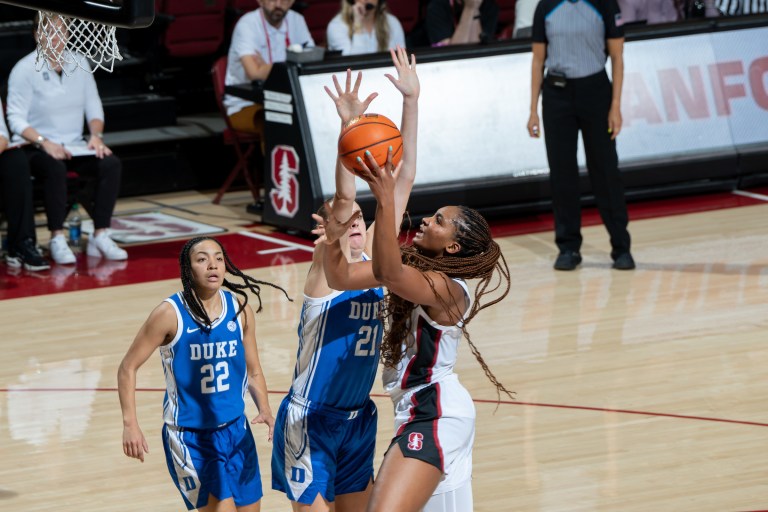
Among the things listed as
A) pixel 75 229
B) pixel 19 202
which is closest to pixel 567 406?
pixel 19 202

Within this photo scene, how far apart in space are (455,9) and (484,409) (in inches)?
244

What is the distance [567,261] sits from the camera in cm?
904

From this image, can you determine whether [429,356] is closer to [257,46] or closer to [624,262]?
[624,262]

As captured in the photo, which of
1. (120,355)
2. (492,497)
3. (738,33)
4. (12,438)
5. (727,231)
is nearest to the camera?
(492,497)

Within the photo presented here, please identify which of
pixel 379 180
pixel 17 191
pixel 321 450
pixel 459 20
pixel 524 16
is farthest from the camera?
pixel 459 20

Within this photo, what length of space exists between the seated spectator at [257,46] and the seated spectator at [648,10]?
3206mm

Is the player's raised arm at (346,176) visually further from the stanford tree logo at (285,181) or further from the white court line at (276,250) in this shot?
the stanford tree logo at (285,181)

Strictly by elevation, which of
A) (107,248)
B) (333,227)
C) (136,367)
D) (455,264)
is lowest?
(107,248)

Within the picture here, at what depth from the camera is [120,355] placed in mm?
7461

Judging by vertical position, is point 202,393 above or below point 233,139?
above

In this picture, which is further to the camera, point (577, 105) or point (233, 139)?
point (233, 139)

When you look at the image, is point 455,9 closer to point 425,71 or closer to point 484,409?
point 425,71

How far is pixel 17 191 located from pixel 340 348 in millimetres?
5791

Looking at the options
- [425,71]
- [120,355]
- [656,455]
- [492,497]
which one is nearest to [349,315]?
[492,497]
